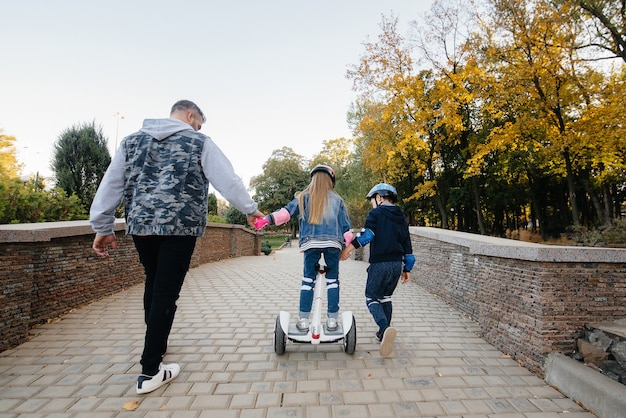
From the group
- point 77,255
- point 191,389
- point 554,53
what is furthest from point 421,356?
point 554,53

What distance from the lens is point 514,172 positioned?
22578mm

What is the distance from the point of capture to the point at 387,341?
330cm

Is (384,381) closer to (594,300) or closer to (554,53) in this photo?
(594,300)

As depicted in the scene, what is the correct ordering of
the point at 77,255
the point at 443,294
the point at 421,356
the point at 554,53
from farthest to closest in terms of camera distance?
1. the point at 554,53
2. the point at 443,294
3. the point at 77,255
4. the point at 421,356

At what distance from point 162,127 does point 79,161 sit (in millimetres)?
18599

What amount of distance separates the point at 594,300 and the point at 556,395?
3.05 feet

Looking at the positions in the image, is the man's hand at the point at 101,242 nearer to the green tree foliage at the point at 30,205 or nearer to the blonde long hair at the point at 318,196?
the blonde long hair at the point at 318,196

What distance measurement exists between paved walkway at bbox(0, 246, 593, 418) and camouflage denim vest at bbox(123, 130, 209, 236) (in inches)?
49.9

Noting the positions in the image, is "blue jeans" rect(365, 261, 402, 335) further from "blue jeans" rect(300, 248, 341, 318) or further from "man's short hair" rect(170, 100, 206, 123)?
"man's short hair" rect(170, 100, 206, 123)

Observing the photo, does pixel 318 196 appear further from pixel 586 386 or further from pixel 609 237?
pixel 609 237

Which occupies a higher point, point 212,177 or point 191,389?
point 212,177

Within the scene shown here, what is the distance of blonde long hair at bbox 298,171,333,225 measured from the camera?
344 cm

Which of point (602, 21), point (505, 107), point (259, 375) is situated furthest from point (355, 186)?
point (259, 375)

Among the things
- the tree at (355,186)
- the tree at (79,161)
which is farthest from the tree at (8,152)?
the tree at (355,186)
